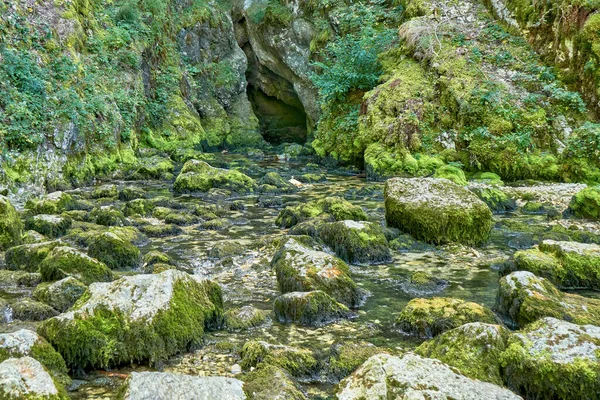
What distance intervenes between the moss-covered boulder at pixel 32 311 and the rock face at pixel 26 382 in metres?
1.89

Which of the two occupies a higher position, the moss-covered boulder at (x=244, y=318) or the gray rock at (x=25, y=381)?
the gray rock at (x=25, y=381)

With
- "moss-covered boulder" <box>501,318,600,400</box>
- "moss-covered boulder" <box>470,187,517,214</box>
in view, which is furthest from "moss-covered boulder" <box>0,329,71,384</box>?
"moss-covered boulder" <box>470,187,517,214</box>

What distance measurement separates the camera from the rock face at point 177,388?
3.13 metres

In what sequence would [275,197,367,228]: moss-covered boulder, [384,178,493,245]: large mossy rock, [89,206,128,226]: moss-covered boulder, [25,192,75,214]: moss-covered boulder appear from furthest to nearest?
[25,192,75,214]: moss-covered boulder
[275,197,367,228]: moss-covered boulder
[89,206,128,226]: moss-covered boulder
[384,178,493,245]: large mossy rock

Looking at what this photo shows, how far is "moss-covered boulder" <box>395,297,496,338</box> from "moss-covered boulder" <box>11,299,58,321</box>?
338cm

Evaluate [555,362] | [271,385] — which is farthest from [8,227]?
[555,362]

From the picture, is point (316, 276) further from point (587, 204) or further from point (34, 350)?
point (587, 204)

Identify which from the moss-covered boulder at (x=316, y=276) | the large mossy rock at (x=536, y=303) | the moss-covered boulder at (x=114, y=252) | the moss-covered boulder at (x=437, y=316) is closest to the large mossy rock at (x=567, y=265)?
the large mossy rock at (x=536, y=303)

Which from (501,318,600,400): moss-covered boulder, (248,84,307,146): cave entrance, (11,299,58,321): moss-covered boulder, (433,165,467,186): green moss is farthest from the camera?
(248,84,307,146): cave entrance

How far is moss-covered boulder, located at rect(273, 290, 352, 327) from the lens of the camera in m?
5.21

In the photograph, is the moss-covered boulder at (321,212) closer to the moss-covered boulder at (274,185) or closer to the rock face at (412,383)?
the moss-covered boulder at (274,185)

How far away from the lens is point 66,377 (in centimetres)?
396

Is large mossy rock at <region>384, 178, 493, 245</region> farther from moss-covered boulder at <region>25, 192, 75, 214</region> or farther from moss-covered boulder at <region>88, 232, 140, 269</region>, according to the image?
moss-covered boulder at <region>25, 192, 75, 214</region>

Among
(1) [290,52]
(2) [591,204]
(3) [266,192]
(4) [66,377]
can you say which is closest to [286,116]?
(1) [290,52]
